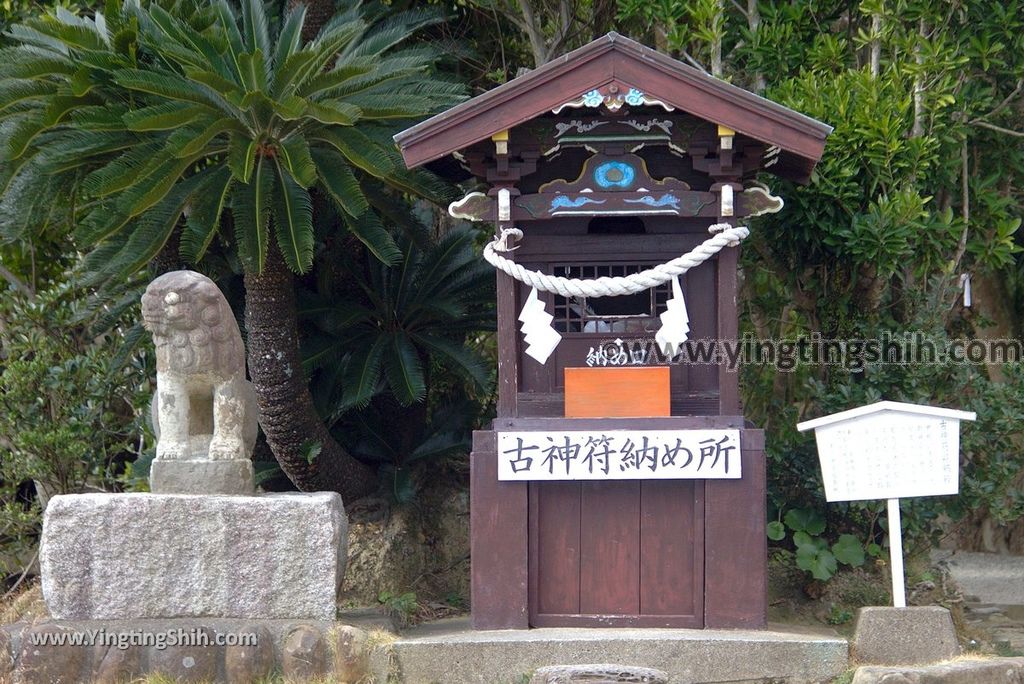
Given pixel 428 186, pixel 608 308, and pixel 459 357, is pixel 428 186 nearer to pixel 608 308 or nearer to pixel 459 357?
pixel 459 357

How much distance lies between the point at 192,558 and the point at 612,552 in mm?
2676

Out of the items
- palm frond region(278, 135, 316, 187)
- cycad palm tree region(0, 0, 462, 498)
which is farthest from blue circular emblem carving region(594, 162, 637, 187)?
palm frond region(278, 135, 316, 187)

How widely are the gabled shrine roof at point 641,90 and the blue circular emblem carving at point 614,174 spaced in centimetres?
55

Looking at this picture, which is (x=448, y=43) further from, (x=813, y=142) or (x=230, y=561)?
(x=230, y=561)

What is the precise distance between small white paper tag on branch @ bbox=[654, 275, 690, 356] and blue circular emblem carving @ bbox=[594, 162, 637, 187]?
73 centimetres

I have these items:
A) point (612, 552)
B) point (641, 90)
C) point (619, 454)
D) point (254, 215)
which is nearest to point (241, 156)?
point (254, 215)

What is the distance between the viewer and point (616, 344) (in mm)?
8141

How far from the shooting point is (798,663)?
288 inches

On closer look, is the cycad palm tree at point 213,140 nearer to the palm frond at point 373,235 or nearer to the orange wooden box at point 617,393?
the palm frond at point 373,235

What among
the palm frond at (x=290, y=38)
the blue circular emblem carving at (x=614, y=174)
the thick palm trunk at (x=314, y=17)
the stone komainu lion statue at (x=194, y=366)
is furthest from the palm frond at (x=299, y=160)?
the thick palm trunk at (x=314, y=17)

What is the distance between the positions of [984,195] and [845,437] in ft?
11.9

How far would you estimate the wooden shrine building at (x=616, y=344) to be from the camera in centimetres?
765

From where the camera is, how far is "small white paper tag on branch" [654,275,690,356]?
7.77 metres

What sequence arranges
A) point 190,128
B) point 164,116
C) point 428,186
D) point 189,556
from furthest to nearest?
point 428,186
point 190,128
point 164,116
point 189,556
